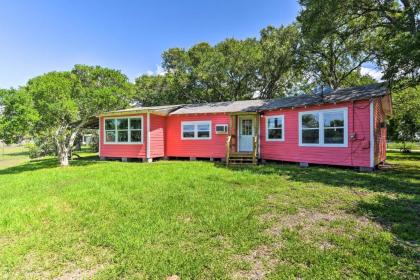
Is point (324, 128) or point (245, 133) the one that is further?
point (245, 133)

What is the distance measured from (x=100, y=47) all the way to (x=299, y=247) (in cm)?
1843

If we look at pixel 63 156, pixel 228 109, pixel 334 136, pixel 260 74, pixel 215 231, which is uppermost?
pixel 260 74

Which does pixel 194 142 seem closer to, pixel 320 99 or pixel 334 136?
pixel 320 99

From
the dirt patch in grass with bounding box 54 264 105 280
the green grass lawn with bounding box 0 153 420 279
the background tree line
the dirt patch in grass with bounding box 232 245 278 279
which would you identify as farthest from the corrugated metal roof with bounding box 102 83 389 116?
the dirt patch in grass with bounding box 54 264 105 280

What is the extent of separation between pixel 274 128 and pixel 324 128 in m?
2.39

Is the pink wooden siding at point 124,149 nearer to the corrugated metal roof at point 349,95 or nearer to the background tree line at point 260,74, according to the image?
the background tree line at point 260,74

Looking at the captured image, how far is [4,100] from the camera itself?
32.0 ft

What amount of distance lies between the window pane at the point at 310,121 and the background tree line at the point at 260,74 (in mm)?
3076

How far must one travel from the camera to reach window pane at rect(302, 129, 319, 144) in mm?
10141

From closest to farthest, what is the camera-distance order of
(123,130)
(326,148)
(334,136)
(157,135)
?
(334,136)
(326,148)
(157,135)
(123,130)

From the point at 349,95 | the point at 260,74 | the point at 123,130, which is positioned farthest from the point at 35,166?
the point at 260,74

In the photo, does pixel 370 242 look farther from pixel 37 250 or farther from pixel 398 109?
pixel 398 109

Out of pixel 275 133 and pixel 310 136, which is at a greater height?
pixel 275 133

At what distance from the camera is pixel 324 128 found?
32.5ft
